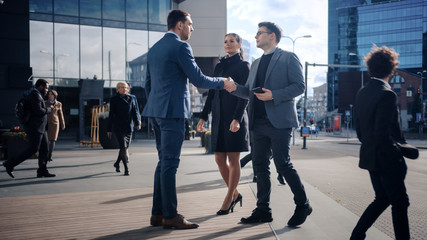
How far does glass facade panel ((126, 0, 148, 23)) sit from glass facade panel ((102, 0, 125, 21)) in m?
0.35

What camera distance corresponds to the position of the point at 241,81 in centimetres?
441

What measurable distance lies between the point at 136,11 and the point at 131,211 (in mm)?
24701

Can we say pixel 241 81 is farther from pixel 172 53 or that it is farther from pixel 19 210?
pixel 19 210

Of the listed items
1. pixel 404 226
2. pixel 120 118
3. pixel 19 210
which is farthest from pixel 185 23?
pixel 120 118

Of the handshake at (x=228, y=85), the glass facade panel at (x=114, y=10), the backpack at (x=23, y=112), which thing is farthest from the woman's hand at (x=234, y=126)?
the glass facade panel at (x=114, y=10)

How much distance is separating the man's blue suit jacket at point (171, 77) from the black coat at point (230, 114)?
0.70 metres

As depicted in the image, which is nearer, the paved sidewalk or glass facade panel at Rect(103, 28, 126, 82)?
the paved sidewalk

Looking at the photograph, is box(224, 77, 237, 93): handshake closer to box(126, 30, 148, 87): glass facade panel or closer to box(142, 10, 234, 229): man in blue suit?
box(142, 10, 234, 229): man in blue suit

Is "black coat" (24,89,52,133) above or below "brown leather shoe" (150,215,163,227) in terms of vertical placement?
above

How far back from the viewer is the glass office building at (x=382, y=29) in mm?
79812

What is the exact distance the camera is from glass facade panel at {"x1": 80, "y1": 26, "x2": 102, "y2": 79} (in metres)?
25.4

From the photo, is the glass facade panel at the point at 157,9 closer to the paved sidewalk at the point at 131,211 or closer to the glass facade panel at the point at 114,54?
the glass facade panel at the point at 114,54

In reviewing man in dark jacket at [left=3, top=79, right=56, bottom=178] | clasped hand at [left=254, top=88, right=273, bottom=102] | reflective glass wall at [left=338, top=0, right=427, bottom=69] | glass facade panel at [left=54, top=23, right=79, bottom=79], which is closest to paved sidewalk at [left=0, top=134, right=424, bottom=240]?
man in dark jacket at [left=3, top=79, right=56, bottom=178]

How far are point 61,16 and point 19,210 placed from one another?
23065 millimetres
